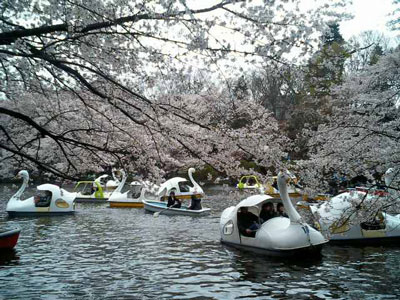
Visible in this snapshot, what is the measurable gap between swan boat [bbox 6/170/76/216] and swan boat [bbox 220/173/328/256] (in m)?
11.0

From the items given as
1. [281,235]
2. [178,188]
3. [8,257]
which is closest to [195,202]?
[281,235]

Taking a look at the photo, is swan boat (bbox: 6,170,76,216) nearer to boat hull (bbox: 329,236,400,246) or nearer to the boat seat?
the boat seat

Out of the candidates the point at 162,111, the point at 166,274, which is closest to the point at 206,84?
the point at 162,111

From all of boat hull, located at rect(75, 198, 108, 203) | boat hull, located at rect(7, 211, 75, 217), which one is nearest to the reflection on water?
boat hull, located at rect(7, 211, 75, 217)

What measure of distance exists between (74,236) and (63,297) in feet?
23.7

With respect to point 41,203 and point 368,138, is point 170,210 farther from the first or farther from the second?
point 368,138

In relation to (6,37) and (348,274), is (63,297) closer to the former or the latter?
(6,37)

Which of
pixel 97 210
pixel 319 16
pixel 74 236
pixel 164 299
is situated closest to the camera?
pixel 319 16

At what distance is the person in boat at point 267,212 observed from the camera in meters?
12.7

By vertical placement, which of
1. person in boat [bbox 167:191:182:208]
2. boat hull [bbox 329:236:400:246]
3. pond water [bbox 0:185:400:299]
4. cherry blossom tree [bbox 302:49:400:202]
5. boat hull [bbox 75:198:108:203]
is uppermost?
cherry blossom tree [bbox 302:49:400:202]

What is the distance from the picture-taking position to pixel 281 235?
37.4 feet

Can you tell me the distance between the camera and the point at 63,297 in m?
8.03

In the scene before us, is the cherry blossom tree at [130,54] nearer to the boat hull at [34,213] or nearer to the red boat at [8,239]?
the red boat at [8,239]

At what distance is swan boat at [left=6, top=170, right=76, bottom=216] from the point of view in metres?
20.1
